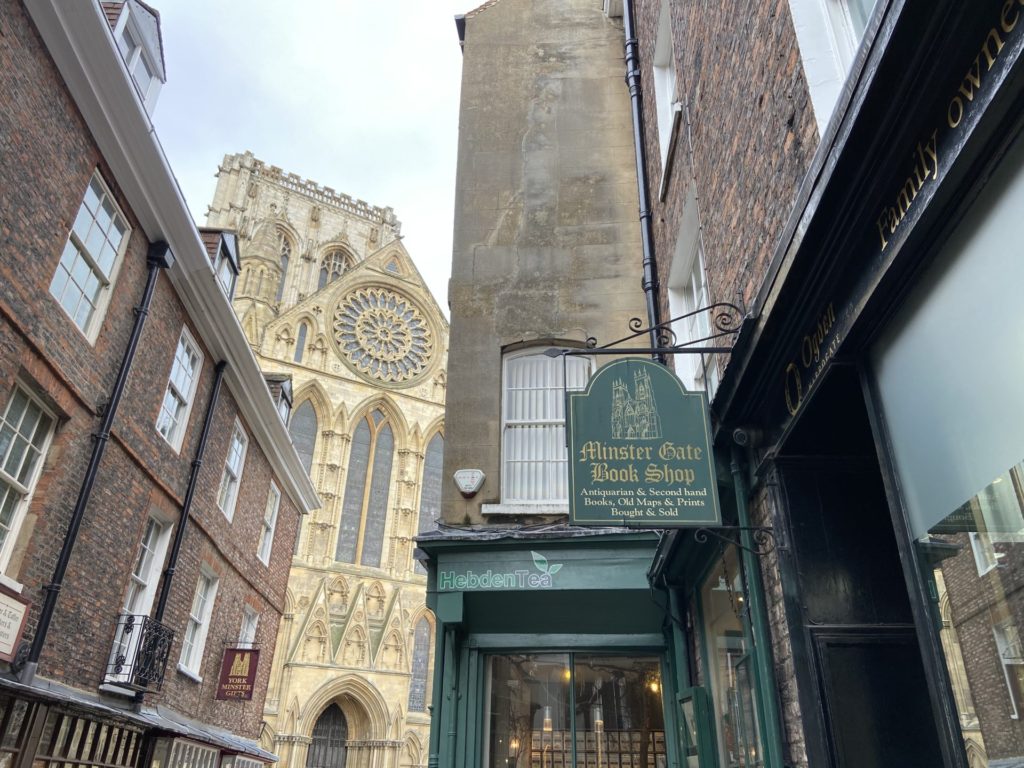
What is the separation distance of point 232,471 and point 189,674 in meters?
3.78

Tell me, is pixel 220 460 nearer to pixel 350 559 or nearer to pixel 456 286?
pixel 456 286

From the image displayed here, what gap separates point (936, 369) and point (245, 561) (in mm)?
15083

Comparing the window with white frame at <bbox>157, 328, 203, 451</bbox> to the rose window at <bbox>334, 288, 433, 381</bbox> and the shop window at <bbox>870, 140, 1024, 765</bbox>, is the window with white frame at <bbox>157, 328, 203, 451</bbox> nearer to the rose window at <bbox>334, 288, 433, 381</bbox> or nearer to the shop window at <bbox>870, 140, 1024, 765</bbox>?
the shop window at <bbox>870, 140, 1024, 765</bbox>

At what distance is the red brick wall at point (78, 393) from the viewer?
777 centimetres

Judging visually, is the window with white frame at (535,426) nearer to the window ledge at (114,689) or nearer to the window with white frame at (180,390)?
the window with white frame at (180,390)

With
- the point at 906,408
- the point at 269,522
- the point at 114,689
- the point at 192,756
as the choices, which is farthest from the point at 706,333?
the point at 269,522

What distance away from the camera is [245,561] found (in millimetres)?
15953

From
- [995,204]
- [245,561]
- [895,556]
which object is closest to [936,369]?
[995,204]

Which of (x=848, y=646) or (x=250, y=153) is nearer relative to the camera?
(x=848, y=646)

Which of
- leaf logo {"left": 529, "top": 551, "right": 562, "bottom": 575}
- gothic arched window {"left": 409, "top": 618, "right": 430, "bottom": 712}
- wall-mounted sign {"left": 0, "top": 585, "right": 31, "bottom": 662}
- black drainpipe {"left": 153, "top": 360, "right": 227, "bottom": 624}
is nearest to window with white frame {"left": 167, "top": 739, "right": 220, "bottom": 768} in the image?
black drainpipe {"left": 153, "top": 360, "right": 227, "bottom": 624}

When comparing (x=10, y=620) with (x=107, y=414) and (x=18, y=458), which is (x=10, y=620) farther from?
(x=107, y=414)

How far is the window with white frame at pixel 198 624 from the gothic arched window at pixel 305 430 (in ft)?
67.6

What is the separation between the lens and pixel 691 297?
832 centimetres

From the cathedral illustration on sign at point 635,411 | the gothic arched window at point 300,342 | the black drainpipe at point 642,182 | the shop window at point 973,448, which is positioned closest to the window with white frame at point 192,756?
the black drainpipe at point 642,182
